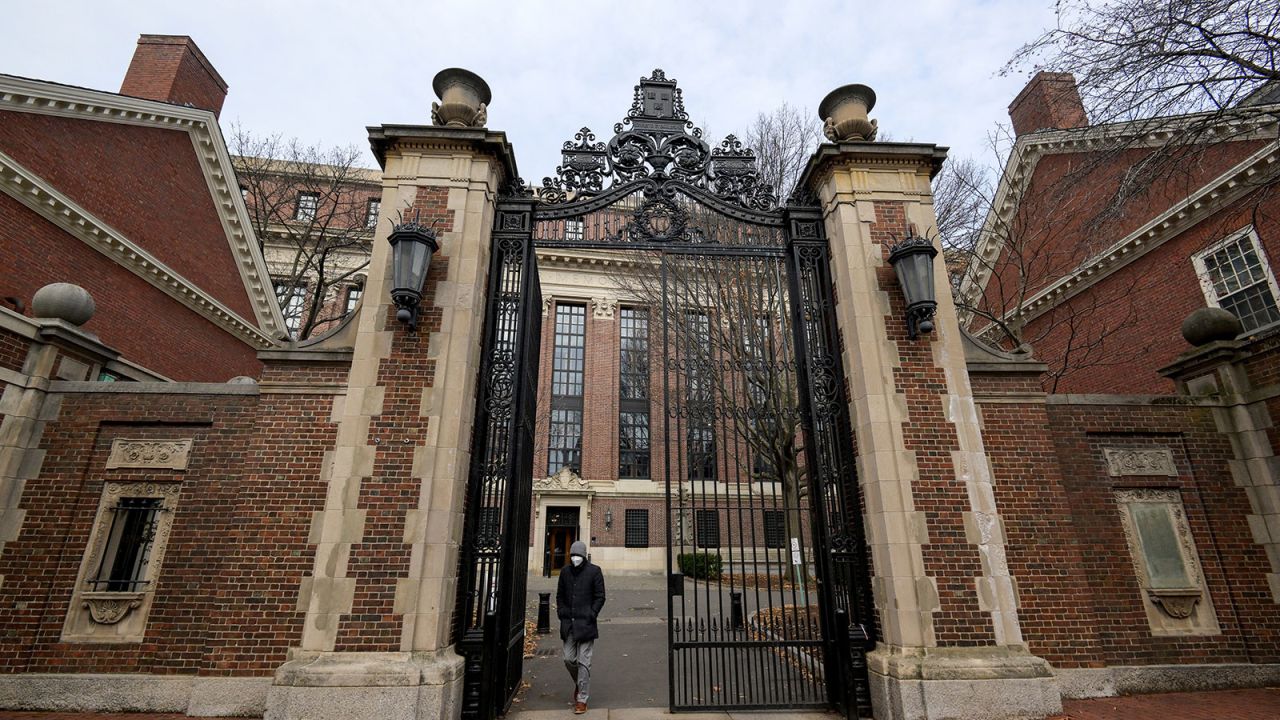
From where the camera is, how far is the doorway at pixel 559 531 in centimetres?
2889

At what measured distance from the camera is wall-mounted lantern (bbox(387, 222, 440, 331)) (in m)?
6.05

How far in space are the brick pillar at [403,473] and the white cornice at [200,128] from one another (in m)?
4.47

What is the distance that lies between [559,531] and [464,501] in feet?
79.3

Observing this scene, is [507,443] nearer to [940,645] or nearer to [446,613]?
[446,613]

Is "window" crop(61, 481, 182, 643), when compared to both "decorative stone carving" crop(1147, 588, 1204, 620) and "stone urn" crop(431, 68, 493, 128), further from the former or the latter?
"decorative stone carving" crop(1147, 588, 1204, 620)

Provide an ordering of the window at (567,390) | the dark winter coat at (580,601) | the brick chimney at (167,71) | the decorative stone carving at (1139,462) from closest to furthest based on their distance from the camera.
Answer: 1. the dark winter coat at (580,601)
2. the decorative stone carving at (1139,462)
3. the brick chimney at (167,71)
4. the window at (567,390)

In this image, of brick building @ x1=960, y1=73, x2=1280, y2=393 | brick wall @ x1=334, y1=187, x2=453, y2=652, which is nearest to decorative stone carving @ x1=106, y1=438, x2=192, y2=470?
brick wall @ x1=334, y1=187, x2=453, y2=652

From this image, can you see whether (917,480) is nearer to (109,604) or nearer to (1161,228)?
(109,604)

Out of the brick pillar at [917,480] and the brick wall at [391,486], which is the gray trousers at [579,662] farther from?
the brick pillar at [917,480]

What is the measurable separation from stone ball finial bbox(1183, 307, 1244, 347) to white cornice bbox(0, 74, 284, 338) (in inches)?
542

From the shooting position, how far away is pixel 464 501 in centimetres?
621

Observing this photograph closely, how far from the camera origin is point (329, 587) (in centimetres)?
549

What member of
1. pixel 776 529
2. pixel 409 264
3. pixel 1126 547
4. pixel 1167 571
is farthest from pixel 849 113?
pixel 1167 571

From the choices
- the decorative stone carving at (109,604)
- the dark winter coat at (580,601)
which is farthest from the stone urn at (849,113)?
the decorative stone carving at (109,604)
